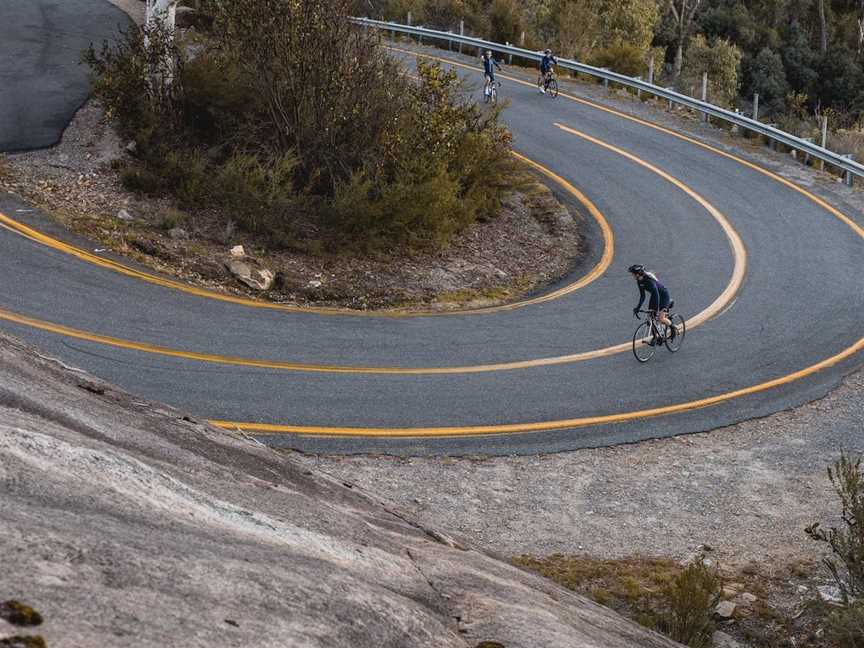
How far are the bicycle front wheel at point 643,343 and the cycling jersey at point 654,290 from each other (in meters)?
0.56

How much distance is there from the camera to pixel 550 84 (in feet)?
107

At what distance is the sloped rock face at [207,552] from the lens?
464cm

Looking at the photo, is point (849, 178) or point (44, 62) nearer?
point (849, 178)

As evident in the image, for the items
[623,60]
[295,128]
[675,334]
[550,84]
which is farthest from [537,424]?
[623,60]

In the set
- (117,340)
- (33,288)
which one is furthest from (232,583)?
(33,288)

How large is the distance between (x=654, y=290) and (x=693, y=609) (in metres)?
7.32

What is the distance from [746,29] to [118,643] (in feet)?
181

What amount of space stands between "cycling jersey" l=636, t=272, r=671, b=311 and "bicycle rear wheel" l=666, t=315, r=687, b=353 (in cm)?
66

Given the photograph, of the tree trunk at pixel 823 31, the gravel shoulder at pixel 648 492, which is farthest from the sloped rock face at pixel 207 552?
the tree trunk at pixel 823 31

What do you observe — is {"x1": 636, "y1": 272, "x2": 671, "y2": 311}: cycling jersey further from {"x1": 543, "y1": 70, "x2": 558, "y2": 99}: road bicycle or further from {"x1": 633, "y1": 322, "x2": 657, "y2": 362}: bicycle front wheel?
{"x1": 543, "y1": 70, "x2": 558, "y2": 99}: road bicycle

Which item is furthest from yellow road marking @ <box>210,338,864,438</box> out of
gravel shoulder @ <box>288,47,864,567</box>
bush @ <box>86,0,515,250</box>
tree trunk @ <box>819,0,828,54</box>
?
tree trunk @ <box>819,0,828,54</box>

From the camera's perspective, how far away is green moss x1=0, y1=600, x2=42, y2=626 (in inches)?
166

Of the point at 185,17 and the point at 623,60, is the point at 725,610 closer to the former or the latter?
the point at 185,17

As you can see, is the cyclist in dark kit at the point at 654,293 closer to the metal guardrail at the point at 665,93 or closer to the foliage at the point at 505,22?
the metal guardrail at the point at 665,93
